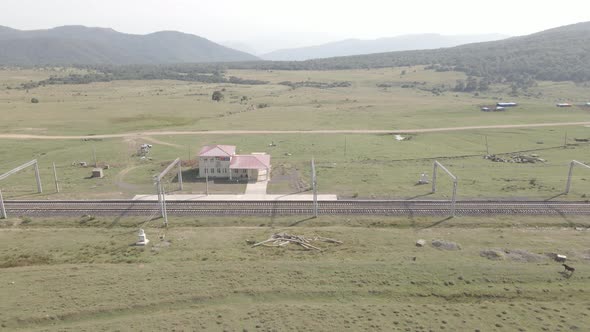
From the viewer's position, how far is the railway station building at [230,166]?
6125 centimetres

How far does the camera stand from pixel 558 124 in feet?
358

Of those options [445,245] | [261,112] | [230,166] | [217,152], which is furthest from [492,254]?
[261,112]

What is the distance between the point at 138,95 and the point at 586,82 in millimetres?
213851

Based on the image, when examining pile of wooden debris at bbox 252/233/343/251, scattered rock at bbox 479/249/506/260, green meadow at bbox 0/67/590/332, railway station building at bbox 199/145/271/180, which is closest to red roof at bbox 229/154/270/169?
railway station building at bbox 199/145/271/180

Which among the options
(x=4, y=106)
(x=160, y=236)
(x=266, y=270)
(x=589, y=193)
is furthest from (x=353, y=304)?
(x=4, y=106)

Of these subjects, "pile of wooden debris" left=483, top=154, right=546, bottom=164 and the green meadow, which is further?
"pile of wooden debris" left=483, top=154, right=546, bottom=164

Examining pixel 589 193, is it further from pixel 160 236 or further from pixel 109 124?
pixel 109 124

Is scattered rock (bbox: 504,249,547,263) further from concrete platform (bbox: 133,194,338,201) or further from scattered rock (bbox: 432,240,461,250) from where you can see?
concrete platform (bbox: 133,194,338,201)

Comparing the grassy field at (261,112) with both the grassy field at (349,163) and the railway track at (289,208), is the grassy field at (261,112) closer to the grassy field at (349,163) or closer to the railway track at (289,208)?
the grassy field at (349,163)

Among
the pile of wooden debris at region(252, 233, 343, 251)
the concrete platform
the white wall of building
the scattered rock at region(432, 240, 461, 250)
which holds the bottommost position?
the scattered rock at region(432, 240, 461, 250)

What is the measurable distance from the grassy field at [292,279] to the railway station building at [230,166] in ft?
57.7

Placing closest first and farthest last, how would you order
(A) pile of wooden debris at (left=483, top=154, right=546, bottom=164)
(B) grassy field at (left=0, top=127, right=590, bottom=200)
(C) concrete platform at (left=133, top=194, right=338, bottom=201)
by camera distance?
1. (C) concrete platform at (left=133, top=194, right=338, bottom=201)
2. (B) grassy field at (left=0, top=127, right=590, bottom=200)
3. (A) pile of wooden debris at (left=483, top=154, right=546, bottom=164)

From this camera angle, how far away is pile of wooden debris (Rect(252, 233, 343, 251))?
39.5m

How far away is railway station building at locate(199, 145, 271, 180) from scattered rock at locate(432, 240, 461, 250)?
2928cm
